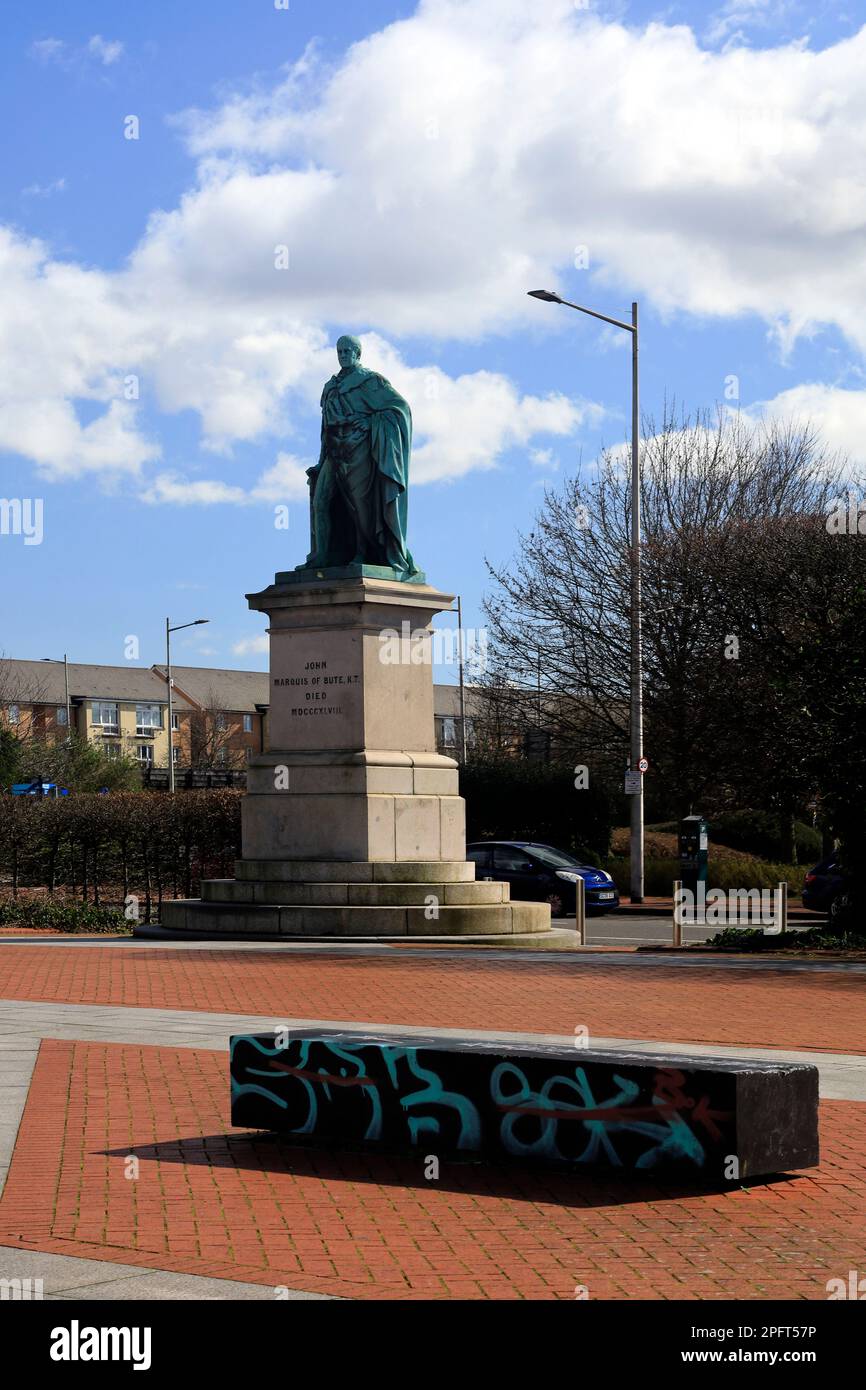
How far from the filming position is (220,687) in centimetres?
11800

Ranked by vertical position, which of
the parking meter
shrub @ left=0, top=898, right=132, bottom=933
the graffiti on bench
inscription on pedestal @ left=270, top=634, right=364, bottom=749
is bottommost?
shrub @ left=0, top=898, right=132, bottom=933

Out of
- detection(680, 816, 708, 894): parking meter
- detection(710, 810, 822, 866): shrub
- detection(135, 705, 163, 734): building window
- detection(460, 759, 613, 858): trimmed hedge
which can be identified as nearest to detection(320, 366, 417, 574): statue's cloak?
detection(680, 816, 708, 894): parking meter

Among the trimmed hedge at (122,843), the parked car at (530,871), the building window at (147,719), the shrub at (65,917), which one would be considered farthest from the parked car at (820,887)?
the building window at (147,719)

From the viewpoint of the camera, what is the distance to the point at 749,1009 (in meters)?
14.5

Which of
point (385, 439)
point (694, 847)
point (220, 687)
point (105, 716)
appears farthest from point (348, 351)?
point (220, 687)

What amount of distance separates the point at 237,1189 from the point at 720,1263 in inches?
94.1

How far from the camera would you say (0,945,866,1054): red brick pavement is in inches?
523

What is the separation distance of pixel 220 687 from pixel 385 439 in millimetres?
94497

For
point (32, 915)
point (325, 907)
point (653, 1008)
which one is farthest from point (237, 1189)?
point (32, 915)

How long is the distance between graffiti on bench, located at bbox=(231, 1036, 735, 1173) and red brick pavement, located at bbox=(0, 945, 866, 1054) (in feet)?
13.6

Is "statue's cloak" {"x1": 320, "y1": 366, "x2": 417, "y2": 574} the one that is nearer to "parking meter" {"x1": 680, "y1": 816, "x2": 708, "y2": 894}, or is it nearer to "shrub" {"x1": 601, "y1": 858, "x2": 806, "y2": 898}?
"parking meter" {"x1": 680, "y1": 816, "x2": 708, "y2": 894}

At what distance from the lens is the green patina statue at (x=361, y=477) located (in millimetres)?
24547

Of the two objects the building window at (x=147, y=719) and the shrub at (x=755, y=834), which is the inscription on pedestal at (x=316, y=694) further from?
the building window at (x=147, y=719)
